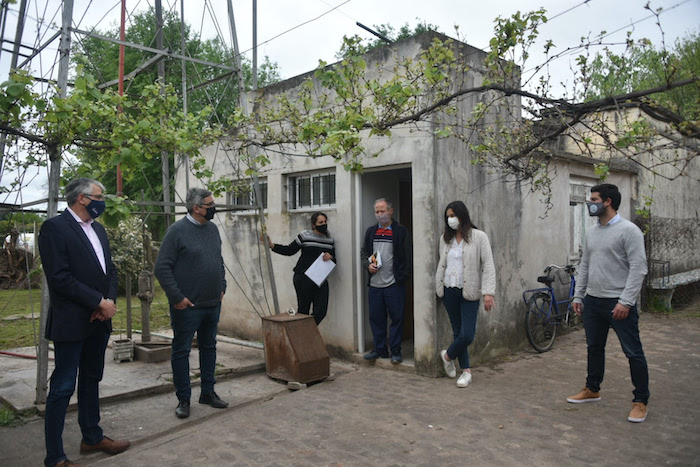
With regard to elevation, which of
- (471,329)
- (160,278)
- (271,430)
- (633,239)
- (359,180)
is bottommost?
(271,430)

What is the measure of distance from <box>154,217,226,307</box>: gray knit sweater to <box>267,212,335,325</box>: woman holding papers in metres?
1.83

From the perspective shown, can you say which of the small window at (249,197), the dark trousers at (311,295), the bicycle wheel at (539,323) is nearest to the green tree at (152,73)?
the small window at (249,197)

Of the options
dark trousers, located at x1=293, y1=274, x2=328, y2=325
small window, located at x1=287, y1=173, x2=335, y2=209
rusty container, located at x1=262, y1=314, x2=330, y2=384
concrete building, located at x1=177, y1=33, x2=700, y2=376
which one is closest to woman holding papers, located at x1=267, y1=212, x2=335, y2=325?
dark trousers, located at x1=293, y1=274, x2=328, y2=325

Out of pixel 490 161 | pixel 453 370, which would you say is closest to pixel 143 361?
pixel 453 370

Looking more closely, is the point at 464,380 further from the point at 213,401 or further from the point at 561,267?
the point at 561,267

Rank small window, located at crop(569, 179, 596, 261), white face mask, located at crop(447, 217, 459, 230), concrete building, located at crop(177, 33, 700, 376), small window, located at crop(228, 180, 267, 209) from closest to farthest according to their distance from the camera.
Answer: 1. white face mask, located at crop(447, 217, 459, 230)
2. concrete building, located at crop(177, 33, 700, 376)
3. small window, located at crop(228, 180, 267, 209)
4. small window, located at crop(569, 179, 596, 261)

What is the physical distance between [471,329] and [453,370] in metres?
0.69

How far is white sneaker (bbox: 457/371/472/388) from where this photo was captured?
19.2 feet

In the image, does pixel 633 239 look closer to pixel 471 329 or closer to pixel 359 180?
pixel 471 329

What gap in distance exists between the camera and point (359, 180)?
7.08 meters

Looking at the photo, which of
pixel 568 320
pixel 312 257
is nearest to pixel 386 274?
pixel 312 257

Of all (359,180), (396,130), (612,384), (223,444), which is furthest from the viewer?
(359,180)

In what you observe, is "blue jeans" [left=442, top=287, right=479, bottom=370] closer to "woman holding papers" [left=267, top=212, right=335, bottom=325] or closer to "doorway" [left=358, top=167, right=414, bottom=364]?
"doorway" [left=358, top=167, right=414, bottom=364]

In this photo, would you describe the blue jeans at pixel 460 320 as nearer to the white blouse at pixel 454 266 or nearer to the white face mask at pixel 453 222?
the white blouse at pixel 454 266
